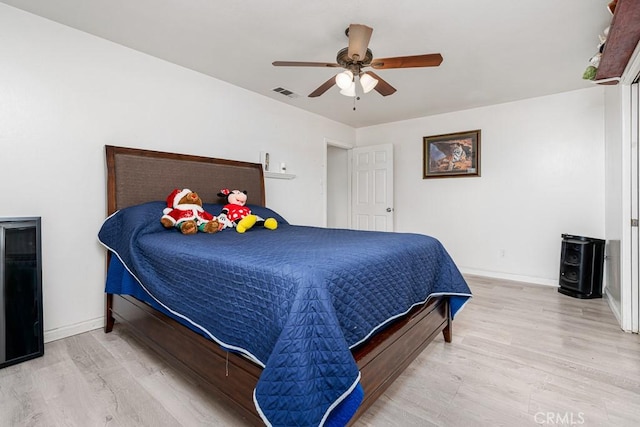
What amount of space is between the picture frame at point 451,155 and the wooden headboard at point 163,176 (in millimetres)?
2810

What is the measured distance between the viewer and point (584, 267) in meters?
3.30

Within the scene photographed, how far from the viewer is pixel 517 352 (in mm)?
2135

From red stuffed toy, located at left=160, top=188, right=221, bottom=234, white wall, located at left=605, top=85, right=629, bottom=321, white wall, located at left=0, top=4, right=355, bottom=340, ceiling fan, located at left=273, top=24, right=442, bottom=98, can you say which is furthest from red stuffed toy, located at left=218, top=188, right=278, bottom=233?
white wall, located at left=605, top=85, right=629, bottom=321

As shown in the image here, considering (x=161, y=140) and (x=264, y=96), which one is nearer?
(x=161, y=140)

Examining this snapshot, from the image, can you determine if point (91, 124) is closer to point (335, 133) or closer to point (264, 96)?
point (264, 96)

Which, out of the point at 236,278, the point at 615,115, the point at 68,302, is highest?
the point at 615,115

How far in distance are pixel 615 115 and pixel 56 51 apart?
4826 mm

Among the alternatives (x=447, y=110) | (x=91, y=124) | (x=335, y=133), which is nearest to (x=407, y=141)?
(x=447, y=110)

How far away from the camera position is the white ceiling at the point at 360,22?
2102mm

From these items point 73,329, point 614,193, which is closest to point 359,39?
point 614,193

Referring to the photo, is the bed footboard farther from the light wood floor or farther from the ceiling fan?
the ceiling fan

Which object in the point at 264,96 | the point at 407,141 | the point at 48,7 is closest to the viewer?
the point at 48,7

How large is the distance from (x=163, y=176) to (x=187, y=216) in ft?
2.29

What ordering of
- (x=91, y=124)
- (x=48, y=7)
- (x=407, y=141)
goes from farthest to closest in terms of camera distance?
1. (x=407, y=141)
2. (x=91, y=124)
3. (x=48, y=7)
